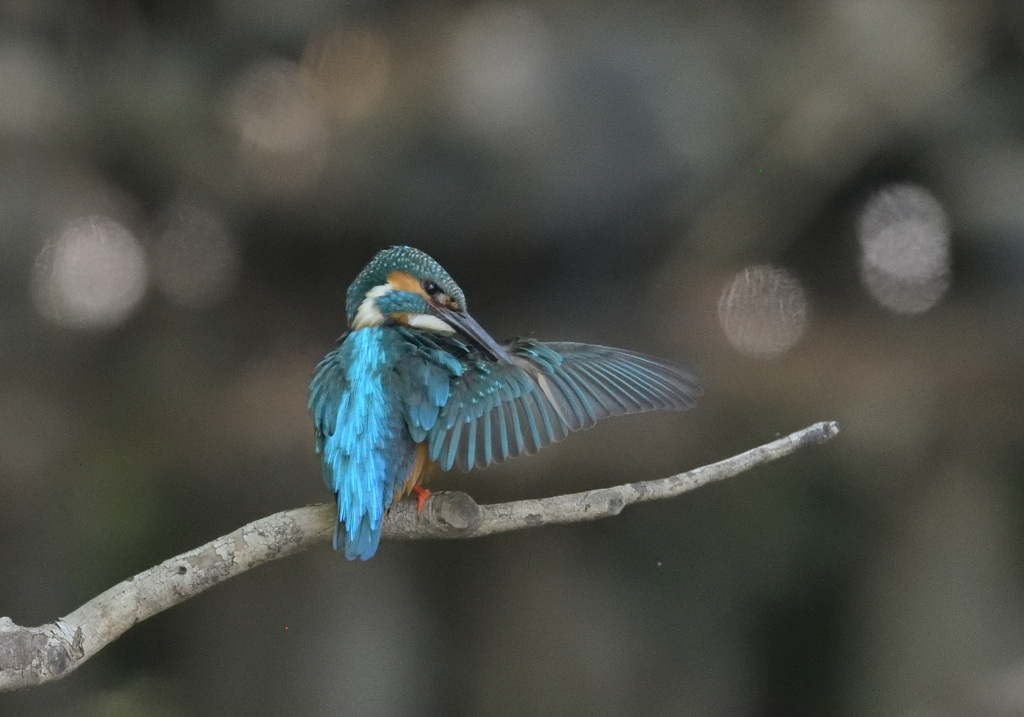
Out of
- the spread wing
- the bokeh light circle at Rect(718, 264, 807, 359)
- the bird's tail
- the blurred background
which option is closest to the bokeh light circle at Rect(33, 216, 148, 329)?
the blurred background

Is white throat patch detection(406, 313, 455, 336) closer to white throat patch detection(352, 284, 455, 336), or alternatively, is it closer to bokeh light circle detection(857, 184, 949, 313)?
white throat patch detection(352, 284, 455, 336)

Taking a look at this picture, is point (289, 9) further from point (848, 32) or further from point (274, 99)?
point (848, 32)

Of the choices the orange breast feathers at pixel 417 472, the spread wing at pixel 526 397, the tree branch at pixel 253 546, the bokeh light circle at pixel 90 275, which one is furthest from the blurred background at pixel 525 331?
the tree branch at pixel 253 546

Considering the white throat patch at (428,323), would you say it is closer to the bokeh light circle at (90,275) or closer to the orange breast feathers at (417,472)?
the orange breast feathers at (417,472)

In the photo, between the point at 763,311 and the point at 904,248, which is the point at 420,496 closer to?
the point at 763,311

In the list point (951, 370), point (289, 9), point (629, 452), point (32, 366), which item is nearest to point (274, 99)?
point (289, 9)

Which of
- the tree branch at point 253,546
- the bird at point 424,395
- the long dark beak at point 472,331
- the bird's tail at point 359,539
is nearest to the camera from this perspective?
the tree branch at point 253,546
